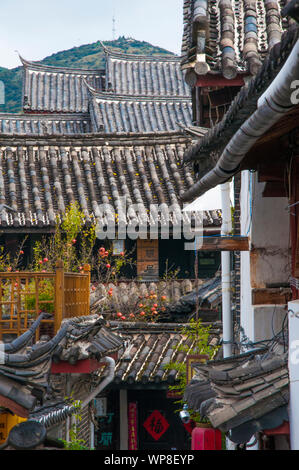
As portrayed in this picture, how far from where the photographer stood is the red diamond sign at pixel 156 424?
1435 cm

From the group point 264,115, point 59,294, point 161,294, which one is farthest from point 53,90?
point 264,115

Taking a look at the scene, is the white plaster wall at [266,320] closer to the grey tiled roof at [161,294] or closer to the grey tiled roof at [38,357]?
the grey tiled roof at [38,357]

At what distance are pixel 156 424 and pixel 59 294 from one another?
20.9ft

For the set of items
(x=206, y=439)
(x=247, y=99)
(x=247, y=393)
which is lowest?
(x=206, y=439)

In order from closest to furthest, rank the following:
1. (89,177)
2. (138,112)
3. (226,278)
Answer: (226,278) < (89,177) < (138,112)

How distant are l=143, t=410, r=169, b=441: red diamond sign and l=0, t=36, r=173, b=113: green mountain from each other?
48.2 meters

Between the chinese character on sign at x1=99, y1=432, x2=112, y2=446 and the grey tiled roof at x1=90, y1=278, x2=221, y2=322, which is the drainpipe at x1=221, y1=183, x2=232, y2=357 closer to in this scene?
the grey tiled roof at x1=90, y1=278, x2=221, y2=322

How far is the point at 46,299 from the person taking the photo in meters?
9.96

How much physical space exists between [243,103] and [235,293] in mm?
5439

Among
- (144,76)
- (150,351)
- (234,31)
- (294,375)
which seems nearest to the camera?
(294,375)

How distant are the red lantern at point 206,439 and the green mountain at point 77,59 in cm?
5392

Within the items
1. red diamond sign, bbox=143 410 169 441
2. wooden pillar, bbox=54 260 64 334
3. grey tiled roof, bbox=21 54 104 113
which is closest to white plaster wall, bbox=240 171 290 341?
wooden pillar, bbox=54 260 64 334

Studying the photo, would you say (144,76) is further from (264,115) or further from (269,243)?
(264,115)

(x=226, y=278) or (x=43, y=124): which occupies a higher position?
(x=43, y=124)
